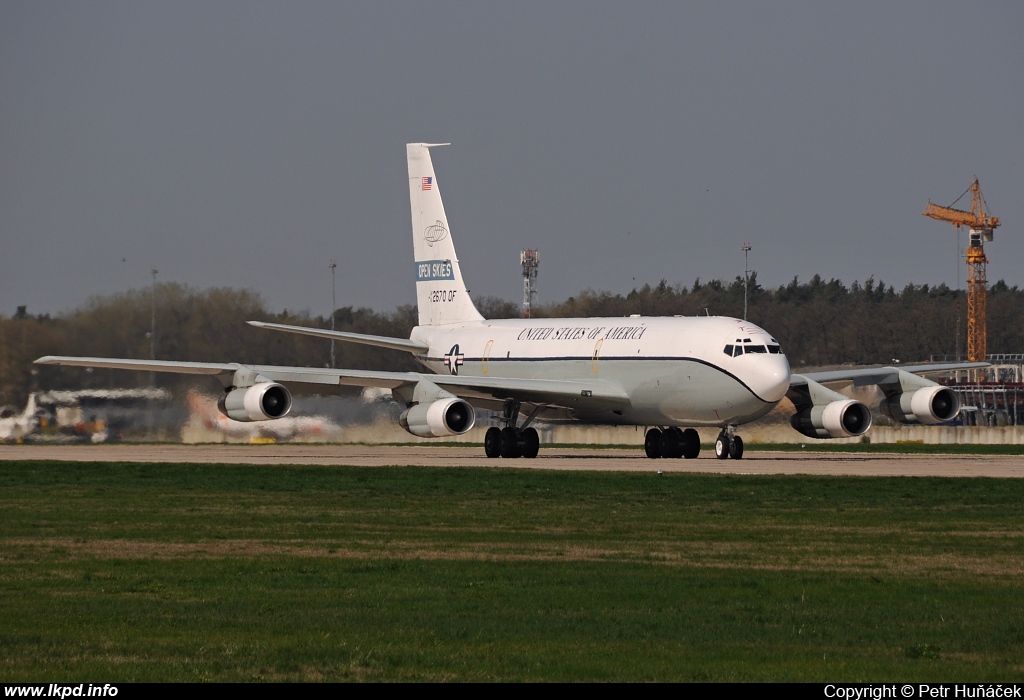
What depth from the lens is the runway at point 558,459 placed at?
33938 mm

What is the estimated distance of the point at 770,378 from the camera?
121 ft

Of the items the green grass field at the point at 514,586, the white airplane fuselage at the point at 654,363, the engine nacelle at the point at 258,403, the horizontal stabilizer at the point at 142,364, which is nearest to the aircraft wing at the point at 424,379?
the horizontal stabilizer at the point at 142,364

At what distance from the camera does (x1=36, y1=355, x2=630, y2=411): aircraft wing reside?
39.7m

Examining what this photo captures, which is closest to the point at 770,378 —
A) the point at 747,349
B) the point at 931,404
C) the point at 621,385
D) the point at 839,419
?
the point at 747,349

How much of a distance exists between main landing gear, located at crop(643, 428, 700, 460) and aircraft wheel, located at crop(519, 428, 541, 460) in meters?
3.38

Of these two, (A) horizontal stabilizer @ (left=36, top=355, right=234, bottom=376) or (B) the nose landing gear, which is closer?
(B) the nose landing gear

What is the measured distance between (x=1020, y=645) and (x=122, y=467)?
2699 centimetres

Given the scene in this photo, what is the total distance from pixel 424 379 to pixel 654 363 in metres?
6.44

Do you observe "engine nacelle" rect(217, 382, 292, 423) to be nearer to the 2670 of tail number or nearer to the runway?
the runway

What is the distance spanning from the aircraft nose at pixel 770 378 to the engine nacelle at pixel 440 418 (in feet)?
25.1

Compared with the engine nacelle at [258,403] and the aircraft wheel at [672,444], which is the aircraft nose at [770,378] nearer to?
the aircraft wheel at [672,444]

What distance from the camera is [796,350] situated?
2532 inches

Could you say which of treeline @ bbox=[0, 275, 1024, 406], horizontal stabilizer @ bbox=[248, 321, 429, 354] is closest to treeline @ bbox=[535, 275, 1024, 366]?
treeline @ bbox=[0, 275, 1024, 406]
